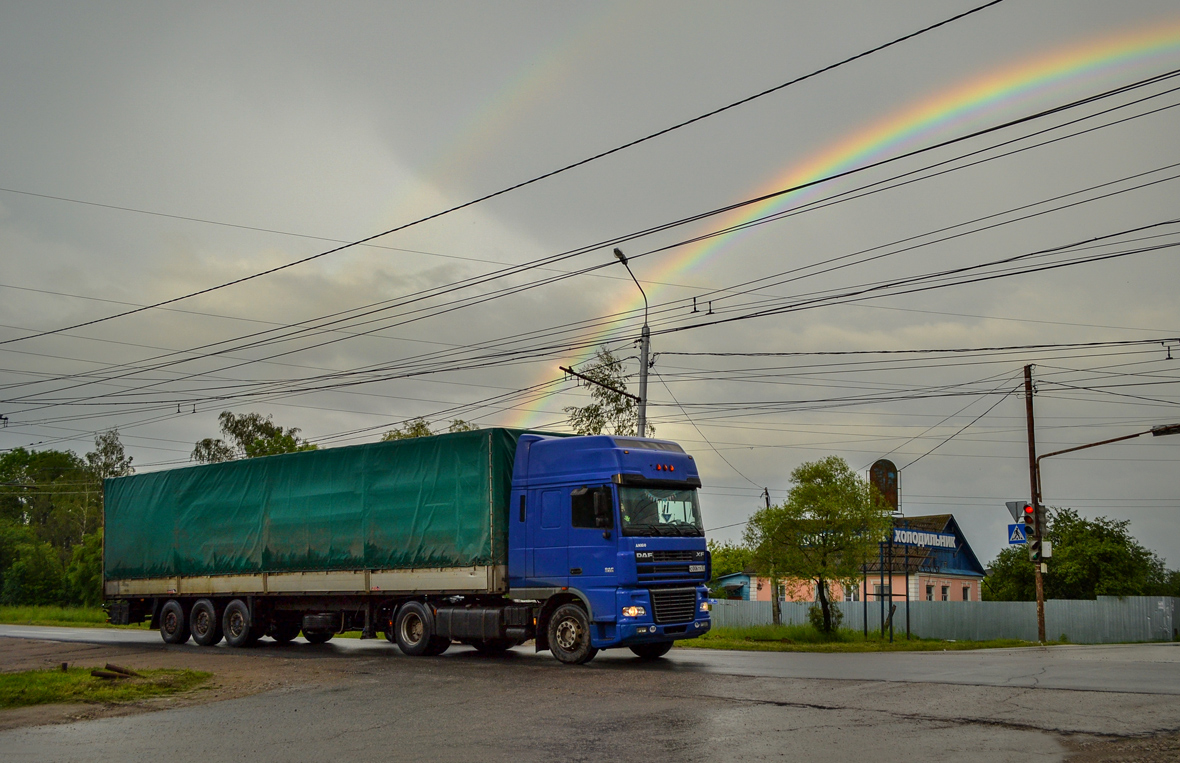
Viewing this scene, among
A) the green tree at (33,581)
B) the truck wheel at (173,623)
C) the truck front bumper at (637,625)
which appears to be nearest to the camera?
the truck front bumper at (637,625)

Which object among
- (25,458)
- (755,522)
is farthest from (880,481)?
(25,458)

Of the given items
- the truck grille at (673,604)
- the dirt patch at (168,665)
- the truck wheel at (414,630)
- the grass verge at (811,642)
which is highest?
the truck grille at (673,604)

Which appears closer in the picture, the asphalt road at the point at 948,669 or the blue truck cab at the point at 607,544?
the asphalt road at the point at 948,669

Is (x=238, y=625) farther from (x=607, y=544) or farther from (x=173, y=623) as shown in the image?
(x=607, y=544)

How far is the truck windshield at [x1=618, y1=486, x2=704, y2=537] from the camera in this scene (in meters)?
16.6

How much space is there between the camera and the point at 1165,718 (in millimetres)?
9898

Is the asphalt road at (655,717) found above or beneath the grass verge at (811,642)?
above

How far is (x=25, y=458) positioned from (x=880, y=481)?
9450cm

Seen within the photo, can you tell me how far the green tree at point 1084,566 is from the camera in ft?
195

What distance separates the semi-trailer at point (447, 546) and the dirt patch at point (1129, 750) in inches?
328

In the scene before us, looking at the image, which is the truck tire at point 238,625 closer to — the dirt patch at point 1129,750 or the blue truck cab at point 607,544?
the blue truck cab at point 607,544

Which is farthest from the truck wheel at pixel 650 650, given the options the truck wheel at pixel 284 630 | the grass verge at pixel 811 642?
the truck wheel at pixel 284 630

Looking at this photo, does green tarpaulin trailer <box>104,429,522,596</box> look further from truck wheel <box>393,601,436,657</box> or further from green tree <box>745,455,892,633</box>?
green tree <box>745,455,892,633</box>

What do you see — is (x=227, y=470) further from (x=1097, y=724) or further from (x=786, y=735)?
(x=1097, y=724)
